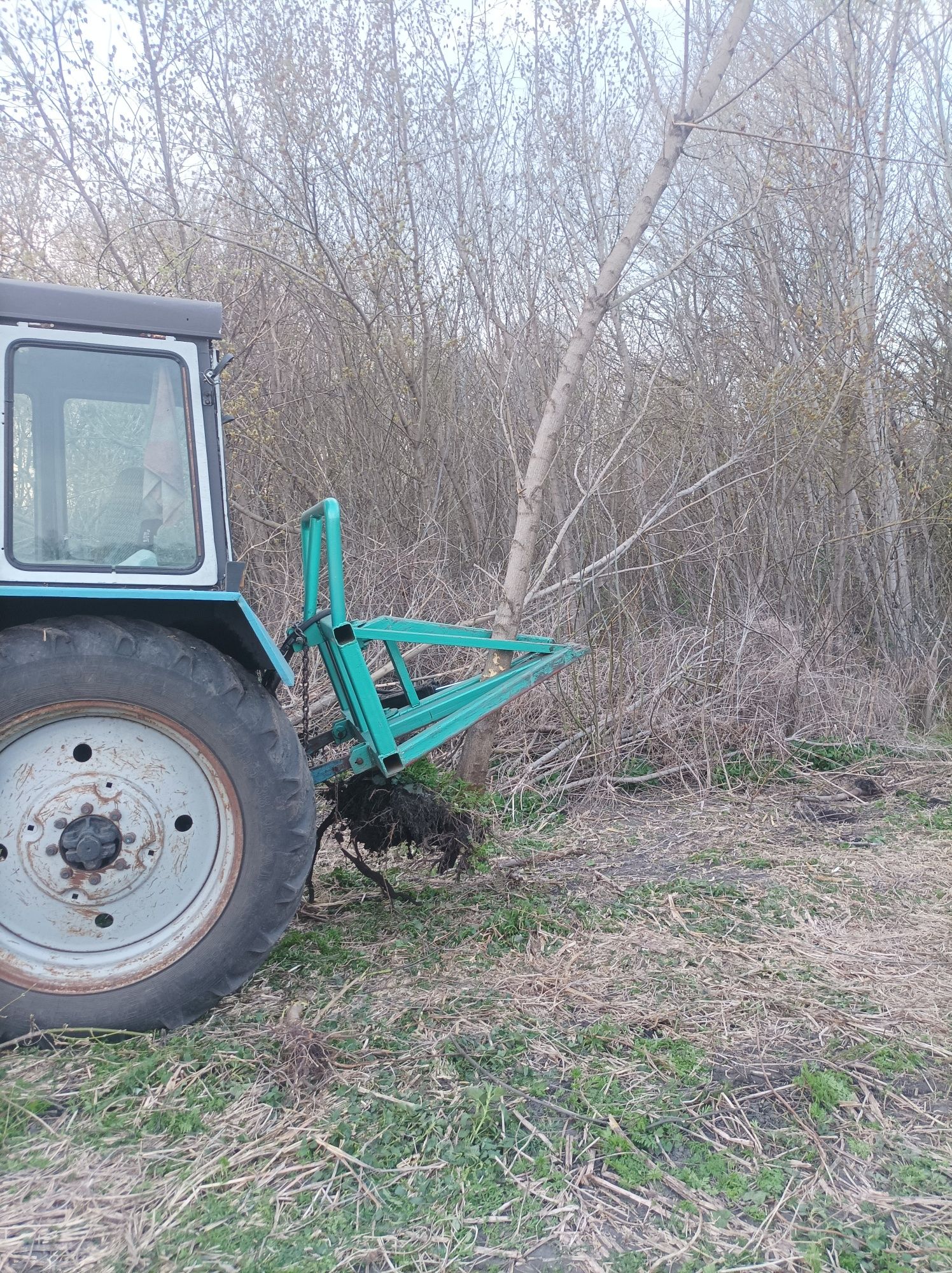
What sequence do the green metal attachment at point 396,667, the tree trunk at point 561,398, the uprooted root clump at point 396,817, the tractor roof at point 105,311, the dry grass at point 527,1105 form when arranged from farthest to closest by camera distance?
the tree trunk at point 561,398
the uprooted root clump at point 396,817
the green metal attachment at point 396,667
the tractor roof at point 105,311
the dry grass at point 527,1105

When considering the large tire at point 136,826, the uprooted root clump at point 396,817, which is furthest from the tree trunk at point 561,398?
the large tire at point 136,826

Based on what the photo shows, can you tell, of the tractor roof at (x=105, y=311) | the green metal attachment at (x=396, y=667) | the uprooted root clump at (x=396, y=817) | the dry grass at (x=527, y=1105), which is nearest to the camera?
the dry grass at (x=527, y=1105)

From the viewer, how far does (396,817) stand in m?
3.88

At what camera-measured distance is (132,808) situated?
2.96 meters

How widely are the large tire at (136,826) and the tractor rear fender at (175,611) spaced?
0.06 metres

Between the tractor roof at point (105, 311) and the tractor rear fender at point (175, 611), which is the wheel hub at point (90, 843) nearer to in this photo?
the tractor rear fender at point (175, 611)

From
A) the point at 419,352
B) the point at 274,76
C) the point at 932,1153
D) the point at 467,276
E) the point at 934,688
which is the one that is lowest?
the point at 932,1153

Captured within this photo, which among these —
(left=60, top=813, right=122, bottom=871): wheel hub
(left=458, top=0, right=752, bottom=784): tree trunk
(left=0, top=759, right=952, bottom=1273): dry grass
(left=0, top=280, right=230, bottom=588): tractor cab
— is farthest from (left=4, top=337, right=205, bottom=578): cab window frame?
(left=458, top=0, right=752, bottom=784): tree trunk

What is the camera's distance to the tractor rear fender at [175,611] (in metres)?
2.87

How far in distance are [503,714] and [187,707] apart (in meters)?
3.47

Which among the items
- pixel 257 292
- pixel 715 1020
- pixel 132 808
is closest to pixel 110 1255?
pixel 132 808

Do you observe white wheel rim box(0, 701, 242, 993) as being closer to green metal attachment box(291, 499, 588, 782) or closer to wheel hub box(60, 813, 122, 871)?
wheel hub box(60, 813, 122, 871)

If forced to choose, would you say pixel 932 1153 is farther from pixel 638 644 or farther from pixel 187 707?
pixel 638 644

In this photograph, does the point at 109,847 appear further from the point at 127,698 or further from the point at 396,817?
the point at 396,817
